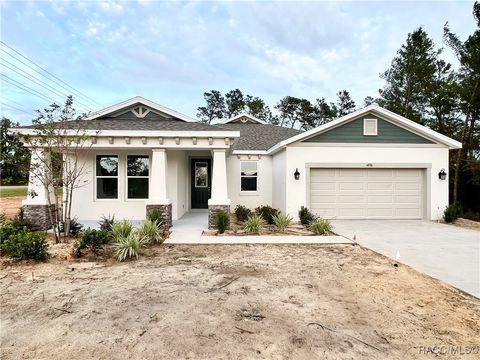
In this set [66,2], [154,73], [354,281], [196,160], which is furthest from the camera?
[154,73]

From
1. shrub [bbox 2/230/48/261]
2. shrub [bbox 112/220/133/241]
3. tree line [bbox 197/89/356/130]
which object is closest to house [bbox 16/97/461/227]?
shrub [bbox 112/220/133/241]

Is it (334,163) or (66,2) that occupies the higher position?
(66,2)

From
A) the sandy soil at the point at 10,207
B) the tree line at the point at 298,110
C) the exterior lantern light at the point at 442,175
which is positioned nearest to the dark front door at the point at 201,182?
the sandy soil at the point at 10,207

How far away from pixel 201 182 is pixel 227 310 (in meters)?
12.1

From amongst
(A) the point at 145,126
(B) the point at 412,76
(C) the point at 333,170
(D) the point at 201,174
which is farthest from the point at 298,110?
(A) the point at 145,126

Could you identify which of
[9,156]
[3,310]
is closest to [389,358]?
[3,310]

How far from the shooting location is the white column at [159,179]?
1028 cm

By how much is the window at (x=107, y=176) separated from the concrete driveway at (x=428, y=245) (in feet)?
28.3

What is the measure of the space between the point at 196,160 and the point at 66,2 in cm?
833

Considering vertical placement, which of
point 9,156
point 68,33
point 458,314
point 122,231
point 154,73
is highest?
point 154,73

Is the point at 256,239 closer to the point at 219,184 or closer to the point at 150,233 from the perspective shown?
the point at 219,184

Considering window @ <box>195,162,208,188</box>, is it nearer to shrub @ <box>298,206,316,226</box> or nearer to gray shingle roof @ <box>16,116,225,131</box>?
gray shingle roof @ <box>16,116,225,131</box>

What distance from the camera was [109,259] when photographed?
668cm

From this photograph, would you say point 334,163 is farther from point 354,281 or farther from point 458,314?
point 458,314
